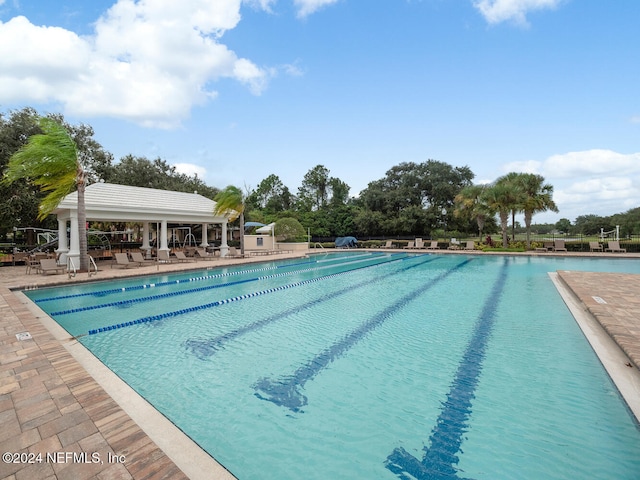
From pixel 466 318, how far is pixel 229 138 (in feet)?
68.8

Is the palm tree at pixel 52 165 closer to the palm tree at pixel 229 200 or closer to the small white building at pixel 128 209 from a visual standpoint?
the small white building at pixel 128 209

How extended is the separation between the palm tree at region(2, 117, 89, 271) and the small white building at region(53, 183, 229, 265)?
814 mm

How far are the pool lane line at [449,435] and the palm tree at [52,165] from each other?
14.0 m

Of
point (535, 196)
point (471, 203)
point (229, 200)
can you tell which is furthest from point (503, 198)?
point (229, 200)

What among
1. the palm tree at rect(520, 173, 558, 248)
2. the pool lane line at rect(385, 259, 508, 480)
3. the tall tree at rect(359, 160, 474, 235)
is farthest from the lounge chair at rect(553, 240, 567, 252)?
the pool lane line at rect(385, 259, 508, 480)

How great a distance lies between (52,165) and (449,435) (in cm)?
1533

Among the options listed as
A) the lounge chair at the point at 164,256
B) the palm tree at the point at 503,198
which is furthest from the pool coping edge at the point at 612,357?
the palm tree at the point at 503,198

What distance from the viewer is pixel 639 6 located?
413 inches

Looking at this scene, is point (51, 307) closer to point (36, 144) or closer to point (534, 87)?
point (36, 144)

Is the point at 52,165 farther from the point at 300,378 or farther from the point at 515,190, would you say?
the point at 515,190

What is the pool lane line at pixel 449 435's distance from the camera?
240cm

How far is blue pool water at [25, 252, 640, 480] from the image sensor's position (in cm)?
254

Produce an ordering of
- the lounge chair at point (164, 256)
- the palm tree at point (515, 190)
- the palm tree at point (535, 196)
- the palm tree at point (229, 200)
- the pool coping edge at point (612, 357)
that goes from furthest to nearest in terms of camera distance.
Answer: the palm tree at point (535, 196) → the palm tree at point (515, 190) → the palm tree at point (229, 200) → the lounge chair at point (164, 256) → the pool coping edge at point (612, 357)

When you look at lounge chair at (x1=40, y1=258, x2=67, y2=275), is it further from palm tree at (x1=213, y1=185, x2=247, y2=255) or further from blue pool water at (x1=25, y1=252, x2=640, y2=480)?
palm tree at (x1=213, y1=185, x2=247, y2=255)
